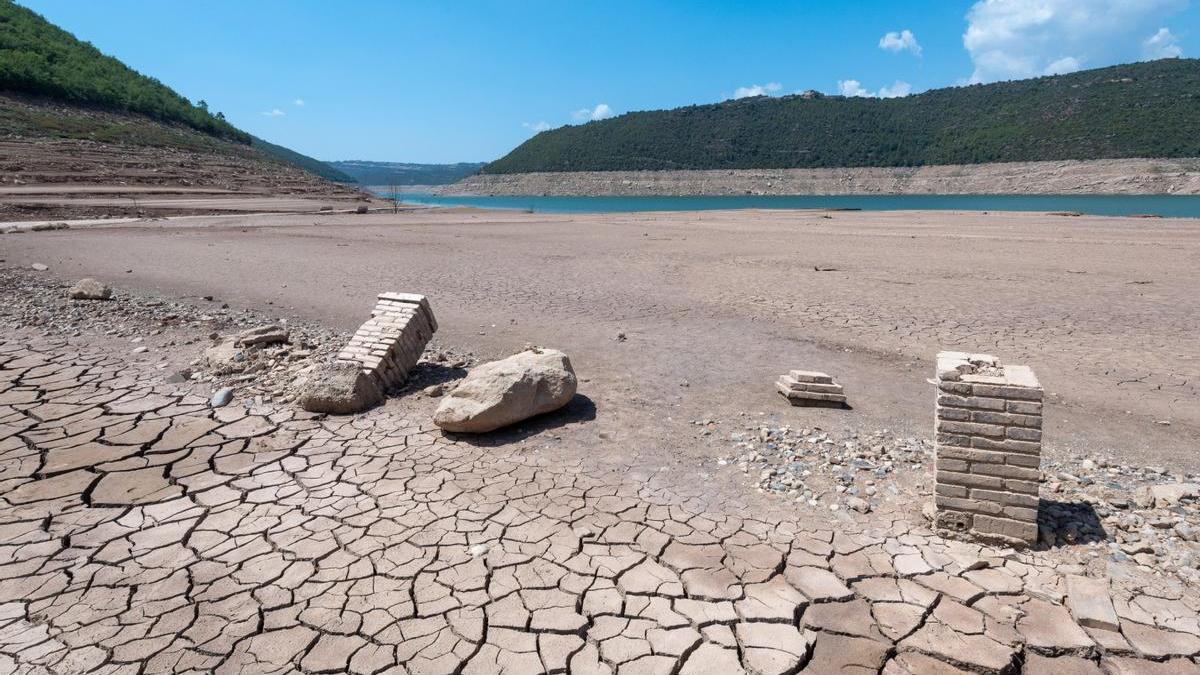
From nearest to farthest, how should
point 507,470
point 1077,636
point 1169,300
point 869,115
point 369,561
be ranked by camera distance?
point 1077,636 → point 369,561 → point 507,470 → point 1169,300 → point 869,115

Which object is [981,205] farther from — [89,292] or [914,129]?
[914,129]

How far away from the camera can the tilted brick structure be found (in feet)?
20.0

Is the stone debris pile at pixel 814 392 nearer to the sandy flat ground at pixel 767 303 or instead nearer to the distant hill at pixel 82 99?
the sandy flat ground at pixel 767 303

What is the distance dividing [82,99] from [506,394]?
59784 millimetres

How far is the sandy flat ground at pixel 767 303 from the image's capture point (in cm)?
603

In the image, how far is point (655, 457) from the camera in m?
4.86

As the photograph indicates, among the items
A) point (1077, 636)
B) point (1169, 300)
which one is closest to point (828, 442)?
point (1077, 636)

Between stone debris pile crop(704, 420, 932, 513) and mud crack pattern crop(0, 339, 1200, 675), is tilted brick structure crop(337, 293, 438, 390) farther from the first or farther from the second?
stone debris pile crop(704, 420, 932, 513)

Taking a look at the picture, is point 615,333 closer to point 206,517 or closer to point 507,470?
Answer: point 507,470

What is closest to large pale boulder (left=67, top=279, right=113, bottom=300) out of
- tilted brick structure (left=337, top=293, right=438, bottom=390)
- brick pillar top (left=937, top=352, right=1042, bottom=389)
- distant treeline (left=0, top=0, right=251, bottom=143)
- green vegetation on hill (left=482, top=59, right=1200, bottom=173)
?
tilted brick structure (left=337, top=293, right=438, bottom=390)

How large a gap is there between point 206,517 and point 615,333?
5.65m

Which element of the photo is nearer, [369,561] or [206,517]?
[369,561]

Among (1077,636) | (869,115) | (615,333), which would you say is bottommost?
(1077,636)

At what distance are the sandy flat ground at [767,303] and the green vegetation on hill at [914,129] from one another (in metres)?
73.4
